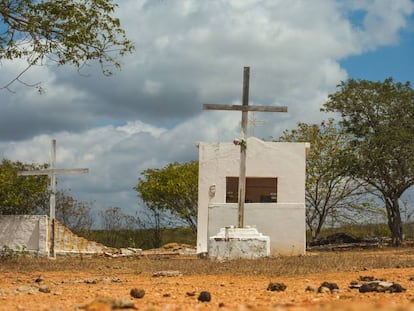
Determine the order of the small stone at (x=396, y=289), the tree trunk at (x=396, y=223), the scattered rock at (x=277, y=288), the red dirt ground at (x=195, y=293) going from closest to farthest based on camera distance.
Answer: the red dirt ground at (x=195, y=293) → the small stone at (x=396, y=289) → the scattered rock at (x=277, y=288) → the tree trunk at (x=396, y=223)

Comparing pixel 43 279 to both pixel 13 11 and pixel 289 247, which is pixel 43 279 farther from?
pixel 289 247

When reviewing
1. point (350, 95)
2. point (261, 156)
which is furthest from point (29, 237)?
point (350, 95)

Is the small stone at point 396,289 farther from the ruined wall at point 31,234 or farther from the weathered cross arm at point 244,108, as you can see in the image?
the ruined wall at point 31,234

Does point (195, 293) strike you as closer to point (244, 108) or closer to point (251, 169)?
point (244, 108)

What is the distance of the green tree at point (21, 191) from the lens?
26.0 m

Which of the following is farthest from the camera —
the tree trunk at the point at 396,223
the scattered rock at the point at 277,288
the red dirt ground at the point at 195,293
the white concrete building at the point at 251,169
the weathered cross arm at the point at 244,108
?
the tree trunk at the point at 396,223

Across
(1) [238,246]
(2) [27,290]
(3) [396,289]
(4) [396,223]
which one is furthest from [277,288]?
(4) [396,223]

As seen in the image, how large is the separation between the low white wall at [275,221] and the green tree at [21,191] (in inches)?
349

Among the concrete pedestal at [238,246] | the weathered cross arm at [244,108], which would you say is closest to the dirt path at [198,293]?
the concrete pedestal at [238,246]

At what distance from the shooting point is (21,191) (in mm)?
26625

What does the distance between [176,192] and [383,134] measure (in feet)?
31.2

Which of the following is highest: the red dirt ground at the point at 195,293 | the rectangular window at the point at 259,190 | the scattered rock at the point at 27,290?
the rectangular window at the point at 259,190

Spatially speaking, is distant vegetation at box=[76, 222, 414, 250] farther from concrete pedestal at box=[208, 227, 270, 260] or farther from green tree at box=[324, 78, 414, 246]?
concrete pedestal at box=[208, 227, 270, 260]

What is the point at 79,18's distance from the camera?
1504 centimetres
